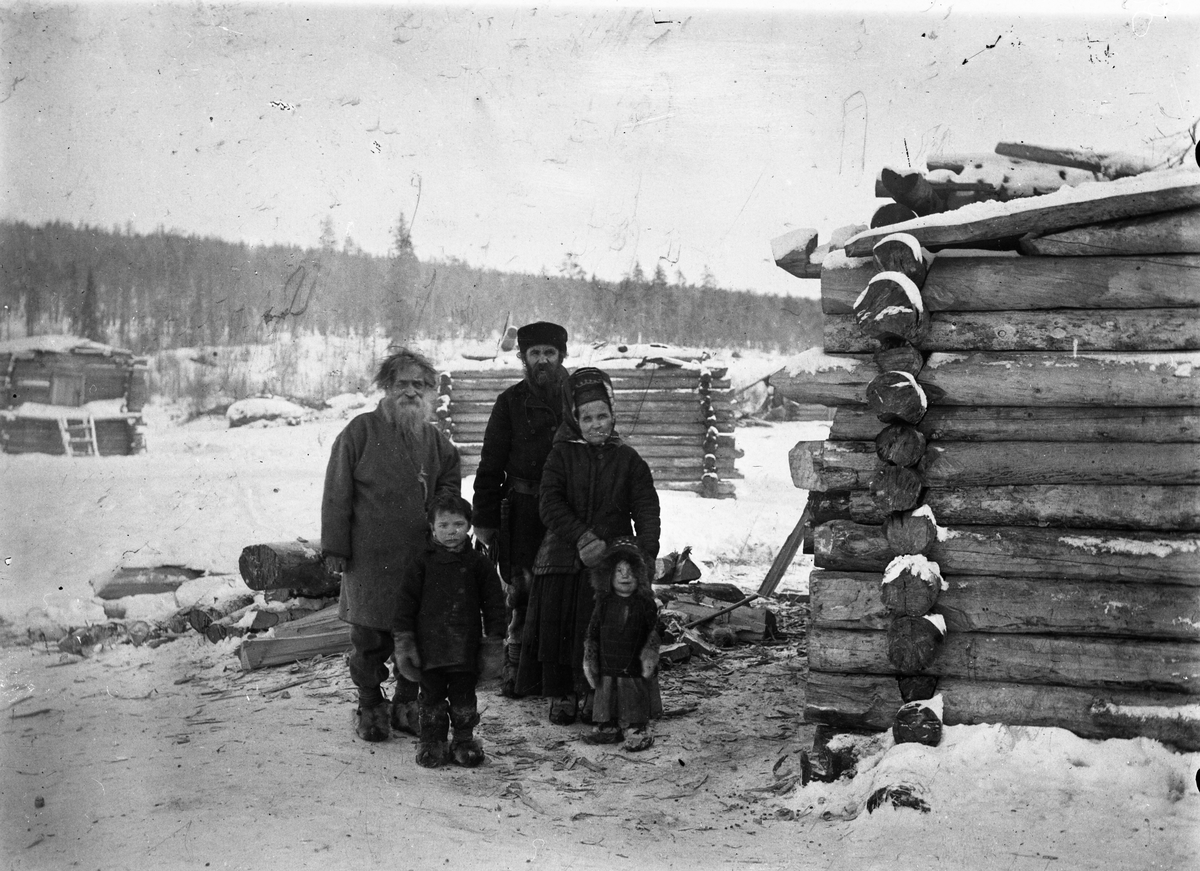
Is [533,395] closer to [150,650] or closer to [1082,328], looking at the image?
[1082,328]

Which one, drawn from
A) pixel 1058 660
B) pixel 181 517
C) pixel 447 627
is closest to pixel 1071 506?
pixel 1058 660

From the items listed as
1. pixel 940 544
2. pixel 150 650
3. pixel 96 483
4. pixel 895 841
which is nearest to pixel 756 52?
pixel 940 544

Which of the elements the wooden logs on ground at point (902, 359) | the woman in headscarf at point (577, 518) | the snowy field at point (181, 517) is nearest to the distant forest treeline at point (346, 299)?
the snowy field at point (181, 517)

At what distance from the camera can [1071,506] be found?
4.18m

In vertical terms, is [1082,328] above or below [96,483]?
above

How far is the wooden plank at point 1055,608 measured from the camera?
13.2 feet

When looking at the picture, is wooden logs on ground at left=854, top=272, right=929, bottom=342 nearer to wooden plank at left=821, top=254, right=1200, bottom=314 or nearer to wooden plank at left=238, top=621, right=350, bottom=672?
wooden plank at left=821, top=254, right=1200, bottom=314

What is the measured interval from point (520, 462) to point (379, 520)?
3.83 feet

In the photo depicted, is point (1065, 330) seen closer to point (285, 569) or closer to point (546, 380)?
point (546, 380)

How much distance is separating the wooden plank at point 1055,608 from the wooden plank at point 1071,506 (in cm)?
26

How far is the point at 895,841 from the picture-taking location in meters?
3.62

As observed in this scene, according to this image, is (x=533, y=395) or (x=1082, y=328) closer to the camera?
(x=1082, y=328)

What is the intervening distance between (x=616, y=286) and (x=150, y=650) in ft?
61.6

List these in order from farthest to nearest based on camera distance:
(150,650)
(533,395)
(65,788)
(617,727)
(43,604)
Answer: (43,604), (150,650), (533,395), (617,727), (65,788)
